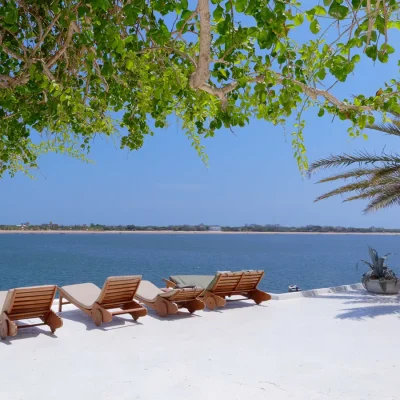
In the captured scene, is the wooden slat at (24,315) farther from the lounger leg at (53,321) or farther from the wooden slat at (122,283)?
the wooden slat at (122,283)

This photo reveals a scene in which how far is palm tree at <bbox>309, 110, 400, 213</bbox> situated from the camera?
11.7 metres

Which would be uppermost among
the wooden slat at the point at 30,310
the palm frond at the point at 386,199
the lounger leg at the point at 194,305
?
the palm frond at the point at 386,199

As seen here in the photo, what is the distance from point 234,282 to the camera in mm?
9570

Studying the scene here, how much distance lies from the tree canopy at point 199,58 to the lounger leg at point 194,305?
3328 millimetres

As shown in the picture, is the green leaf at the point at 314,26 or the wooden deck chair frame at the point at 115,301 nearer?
the green leaf at the point at 314,26

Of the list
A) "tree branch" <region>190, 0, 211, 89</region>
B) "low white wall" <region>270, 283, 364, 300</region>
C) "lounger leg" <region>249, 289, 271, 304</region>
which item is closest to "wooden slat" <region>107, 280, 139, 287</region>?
"lounger leg" <region>249, 289, 271, 304</region>

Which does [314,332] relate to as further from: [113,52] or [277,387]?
[113,52]

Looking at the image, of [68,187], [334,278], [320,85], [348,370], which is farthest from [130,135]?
[68,187]

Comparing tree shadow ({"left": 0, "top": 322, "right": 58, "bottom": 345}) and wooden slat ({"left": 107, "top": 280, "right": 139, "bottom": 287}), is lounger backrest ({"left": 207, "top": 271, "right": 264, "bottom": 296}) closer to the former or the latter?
wooden slat ({"left": 107, "top": 280, "right": 139, "bottom": 287})

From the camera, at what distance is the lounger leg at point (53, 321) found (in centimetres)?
727

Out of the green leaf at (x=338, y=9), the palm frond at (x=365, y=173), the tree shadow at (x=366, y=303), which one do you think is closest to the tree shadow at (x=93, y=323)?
the tree shadow at (x=366, y=303)

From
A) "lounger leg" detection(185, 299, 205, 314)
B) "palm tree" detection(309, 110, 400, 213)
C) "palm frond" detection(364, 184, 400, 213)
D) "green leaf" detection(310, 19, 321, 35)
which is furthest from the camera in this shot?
"palm frond" detection(364, 184, 400, 213)

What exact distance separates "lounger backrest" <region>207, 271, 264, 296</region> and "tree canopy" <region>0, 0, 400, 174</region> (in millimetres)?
3417

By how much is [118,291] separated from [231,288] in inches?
101
